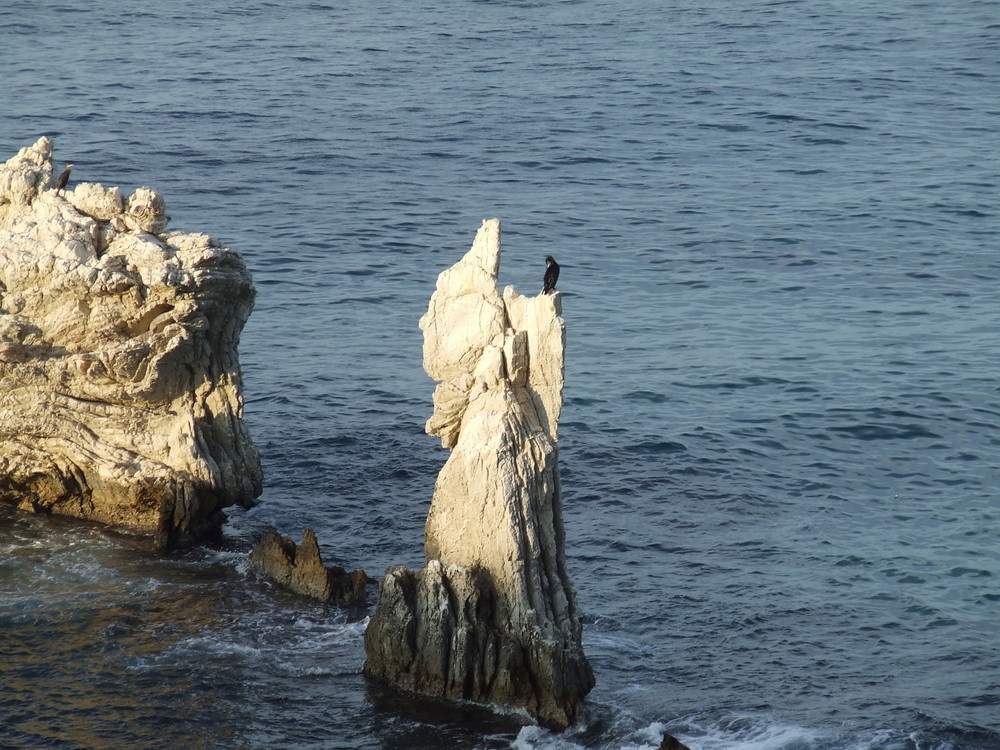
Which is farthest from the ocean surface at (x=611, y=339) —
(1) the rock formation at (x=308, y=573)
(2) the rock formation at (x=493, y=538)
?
(2) the rock formation at (x=493, y=538)

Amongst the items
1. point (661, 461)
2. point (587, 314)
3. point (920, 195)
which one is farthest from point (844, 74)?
point (661, 461)

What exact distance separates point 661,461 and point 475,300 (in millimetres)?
12662

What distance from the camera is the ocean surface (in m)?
24.9

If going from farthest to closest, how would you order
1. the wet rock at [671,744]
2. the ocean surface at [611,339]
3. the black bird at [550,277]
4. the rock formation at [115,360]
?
1. the rock formation at [115,360]
2. the ocean surface at [611,339]
3. the black bird at [550,277]
4. the wet rock at [671,744]

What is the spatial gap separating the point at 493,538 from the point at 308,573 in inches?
217

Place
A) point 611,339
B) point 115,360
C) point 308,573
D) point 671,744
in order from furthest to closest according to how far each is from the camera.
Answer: point 611,339
point 115,360
point 308,573
point 671,744


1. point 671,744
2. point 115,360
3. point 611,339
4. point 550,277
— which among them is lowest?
point 671,744

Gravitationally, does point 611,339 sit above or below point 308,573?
above

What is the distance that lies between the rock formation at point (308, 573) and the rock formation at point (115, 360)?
95.6 inches

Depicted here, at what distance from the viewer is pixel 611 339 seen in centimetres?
4334

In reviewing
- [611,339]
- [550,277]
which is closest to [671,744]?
[550,277]

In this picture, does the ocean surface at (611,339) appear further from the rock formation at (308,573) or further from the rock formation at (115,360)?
the rock formation at (115,360)

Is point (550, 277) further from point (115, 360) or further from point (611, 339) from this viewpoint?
point (611, 339)

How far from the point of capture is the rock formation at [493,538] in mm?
23266
